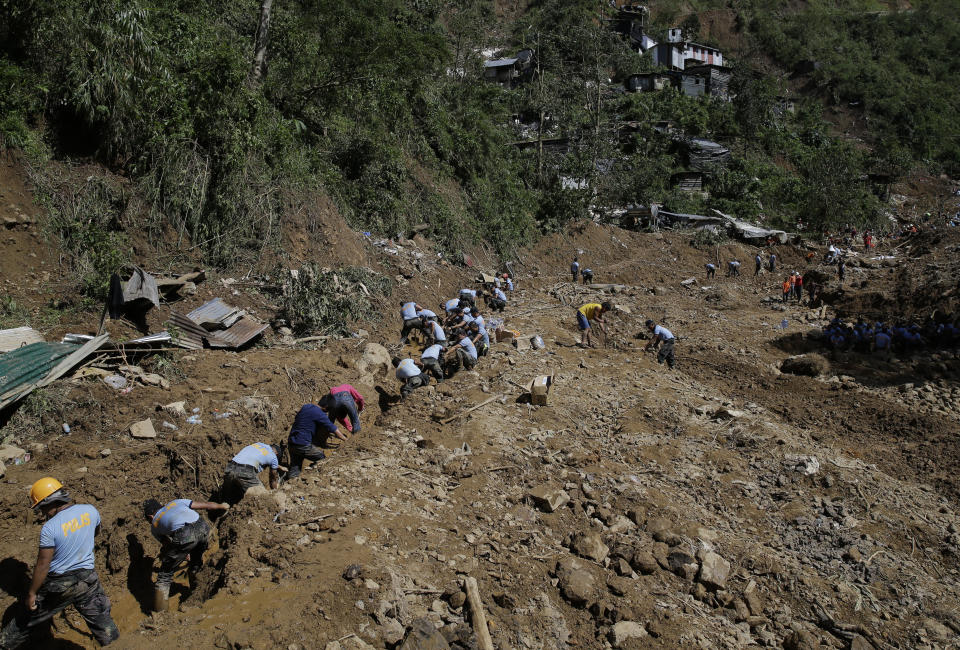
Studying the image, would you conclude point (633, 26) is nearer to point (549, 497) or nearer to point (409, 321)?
point (409, 321)

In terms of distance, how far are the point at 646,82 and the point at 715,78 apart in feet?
20.9

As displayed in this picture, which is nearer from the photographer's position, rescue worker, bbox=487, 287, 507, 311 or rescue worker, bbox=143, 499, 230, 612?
rescue worker, bbox=143, 499, 230, 612

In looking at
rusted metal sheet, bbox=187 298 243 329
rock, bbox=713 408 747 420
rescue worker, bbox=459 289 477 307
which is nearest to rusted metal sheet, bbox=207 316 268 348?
rusted metal sheet, bbox=187 298 243 329

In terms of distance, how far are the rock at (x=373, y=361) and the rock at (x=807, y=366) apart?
25.2 ft

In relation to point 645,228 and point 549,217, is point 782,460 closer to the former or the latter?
point 549,217

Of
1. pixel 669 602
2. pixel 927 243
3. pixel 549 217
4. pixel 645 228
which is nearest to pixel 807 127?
pixel 927 243

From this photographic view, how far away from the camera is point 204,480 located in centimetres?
534

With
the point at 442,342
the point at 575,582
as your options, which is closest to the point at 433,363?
the point at 442,342

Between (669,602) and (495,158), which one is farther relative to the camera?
(495,158)

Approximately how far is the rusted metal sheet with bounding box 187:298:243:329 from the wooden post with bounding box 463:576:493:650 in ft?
17.7

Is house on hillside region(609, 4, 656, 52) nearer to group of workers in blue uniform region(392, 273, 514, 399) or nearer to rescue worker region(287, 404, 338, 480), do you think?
group of workers in blue uniform region(392, 273, 514, 399)

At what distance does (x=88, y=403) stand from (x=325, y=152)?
31.8 ft

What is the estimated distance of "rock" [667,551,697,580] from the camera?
15.4 feet

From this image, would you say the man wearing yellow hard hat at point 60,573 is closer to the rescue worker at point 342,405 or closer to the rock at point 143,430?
the rock at point 143,430
